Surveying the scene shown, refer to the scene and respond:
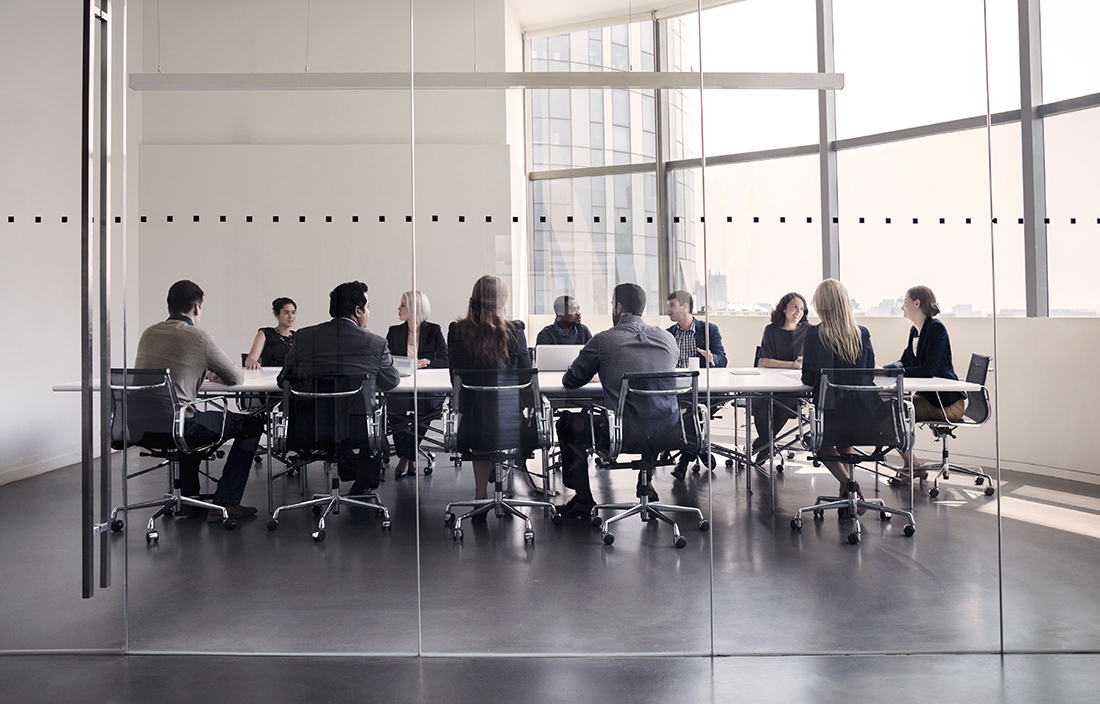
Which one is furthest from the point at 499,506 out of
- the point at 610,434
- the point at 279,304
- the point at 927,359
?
the point at 927,359

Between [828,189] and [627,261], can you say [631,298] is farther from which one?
[828,189]

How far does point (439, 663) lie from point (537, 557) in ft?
1.87

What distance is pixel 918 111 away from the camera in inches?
120

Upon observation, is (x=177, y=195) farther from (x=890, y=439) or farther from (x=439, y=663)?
(x=890, y=439)

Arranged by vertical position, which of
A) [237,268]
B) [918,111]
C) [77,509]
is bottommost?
[77,509]

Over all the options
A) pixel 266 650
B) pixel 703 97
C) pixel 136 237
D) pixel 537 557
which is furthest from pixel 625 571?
pixel 136 237

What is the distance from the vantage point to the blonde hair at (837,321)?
117 inches

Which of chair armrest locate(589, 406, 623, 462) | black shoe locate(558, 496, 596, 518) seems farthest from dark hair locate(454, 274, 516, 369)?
black shoe locate(558, 496, 596, 518)

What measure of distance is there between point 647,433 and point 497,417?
650 mm

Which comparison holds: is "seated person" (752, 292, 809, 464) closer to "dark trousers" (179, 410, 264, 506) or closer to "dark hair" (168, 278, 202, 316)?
"dark trousers" (179, 410, 264, 506)

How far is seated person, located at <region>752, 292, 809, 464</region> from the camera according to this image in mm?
2984

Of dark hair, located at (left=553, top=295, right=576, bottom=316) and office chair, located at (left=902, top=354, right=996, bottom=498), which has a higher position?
dark hair, located at (left=553, top=295, right=576, bottom=316)

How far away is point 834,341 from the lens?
3002mm

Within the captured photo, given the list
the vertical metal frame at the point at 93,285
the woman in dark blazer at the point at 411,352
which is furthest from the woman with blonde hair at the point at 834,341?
the vertical metal frame at the point at 93,285
